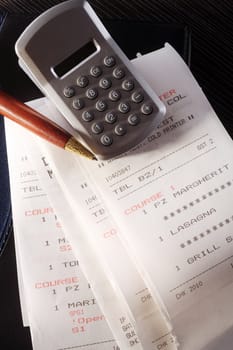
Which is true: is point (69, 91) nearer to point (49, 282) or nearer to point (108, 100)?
point (108, 100)

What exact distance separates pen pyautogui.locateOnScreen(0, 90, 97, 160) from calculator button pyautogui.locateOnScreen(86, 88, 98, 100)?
0.04 metres

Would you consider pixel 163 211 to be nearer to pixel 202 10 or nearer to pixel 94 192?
pixel 94 192

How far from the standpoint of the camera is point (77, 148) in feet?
1.46

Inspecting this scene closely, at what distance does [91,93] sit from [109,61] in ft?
0.11

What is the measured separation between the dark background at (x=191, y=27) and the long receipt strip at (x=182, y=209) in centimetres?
9

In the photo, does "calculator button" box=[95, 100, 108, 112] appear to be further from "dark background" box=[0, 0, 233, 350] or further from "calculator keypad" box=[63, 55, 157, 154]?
"dark background" box=[0, 0, 233, 350]

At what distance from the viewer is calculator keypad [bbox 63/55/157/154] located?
0.45 m

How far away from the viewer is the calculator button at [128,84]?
1.50 feet

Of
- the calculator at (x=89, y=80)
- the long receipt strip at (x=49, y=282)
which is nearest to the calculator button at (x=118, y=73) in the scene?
the calculator at (x=89, y=80)

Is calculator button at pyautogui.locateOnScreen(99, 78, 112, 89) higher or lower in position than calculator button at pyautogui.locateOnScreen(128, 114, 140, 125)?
higher

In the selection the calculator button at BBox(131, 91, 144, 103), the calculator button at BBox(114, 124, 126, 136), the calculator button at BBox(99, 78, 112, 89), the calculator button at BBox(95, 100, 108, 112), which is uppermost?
the calculator button at BBox(99, 78, 112, 89)

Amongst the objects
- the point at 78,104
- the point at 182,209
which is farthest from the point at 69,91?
the point at 182,209

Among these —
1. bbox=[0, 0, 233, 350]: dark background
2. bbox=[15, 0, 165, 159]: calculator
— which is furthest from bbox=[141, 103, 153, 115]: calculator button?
bbox=[0, 0, 233, 350]: dark background

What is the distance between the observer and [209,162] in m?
0.46
